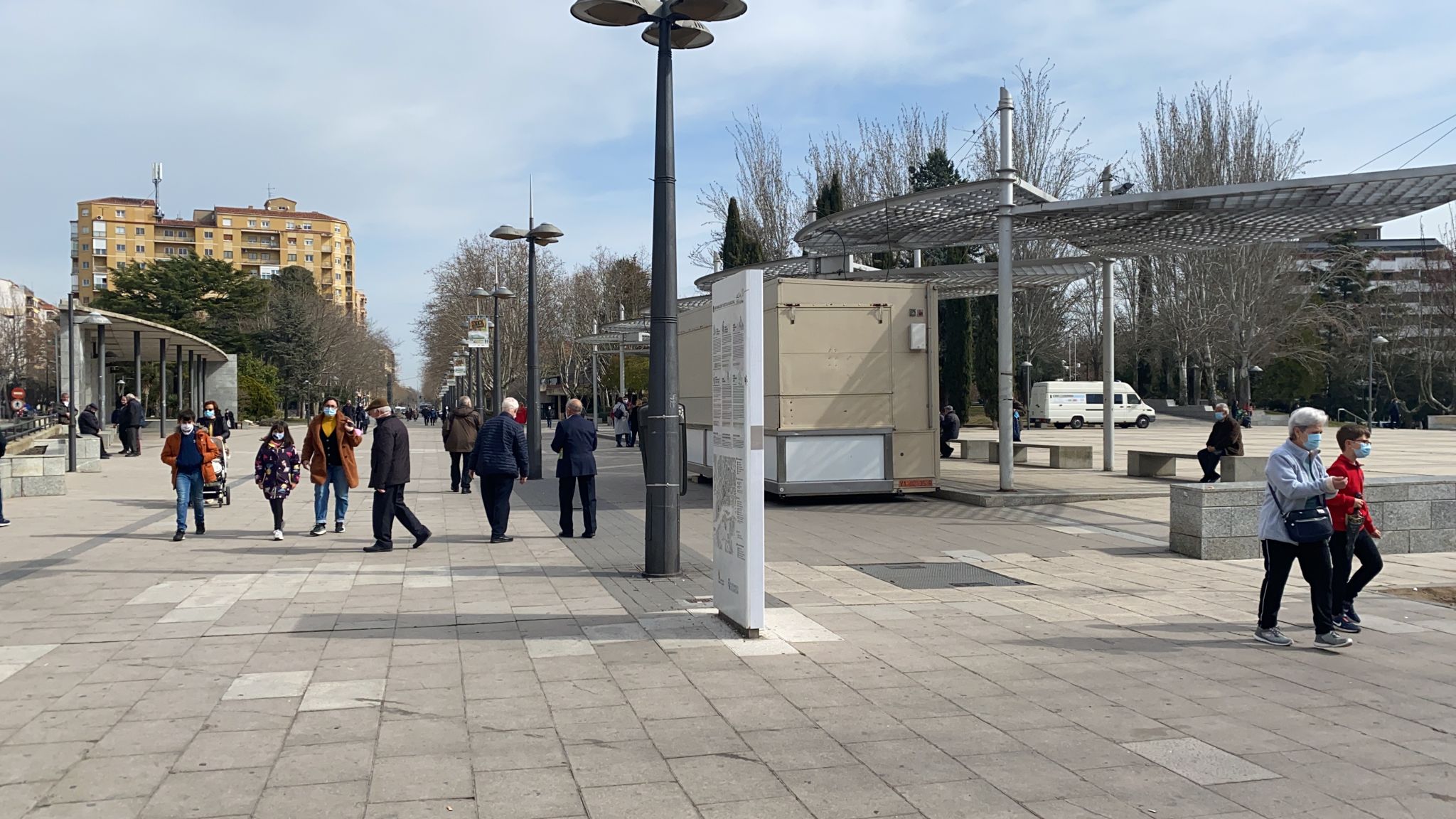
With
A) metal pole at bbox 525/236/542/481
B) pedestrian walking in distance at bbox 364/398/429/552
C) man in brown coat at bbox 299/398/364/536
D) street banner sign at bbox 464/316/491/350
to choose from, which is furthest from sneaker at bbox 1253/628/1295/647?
street banner sign at bbox 464/316/491/350

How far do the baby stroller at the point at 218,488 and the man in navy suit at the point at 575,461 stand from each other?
436 cm

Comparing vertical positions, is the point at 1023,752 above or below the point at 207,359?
below

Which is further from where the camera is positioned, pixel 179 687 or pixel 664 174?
pixel 664 174

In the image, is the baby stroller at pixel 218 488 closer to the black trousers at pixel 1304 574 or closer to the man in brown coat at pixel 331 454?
the man in brown coat at pixel 331 454

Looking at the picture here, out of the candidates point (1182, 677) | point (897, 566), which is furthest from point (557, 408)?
point (1182, 677)

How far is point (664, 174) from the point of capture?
943 centimetres

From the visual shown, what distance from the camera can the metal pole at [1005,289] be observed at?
1692 centimetres

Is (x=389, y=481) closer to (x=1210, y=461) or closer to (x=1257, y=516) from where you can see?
(x=1257, y=516)

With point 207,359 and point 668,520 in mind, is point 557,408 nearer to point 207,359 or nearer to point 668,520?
point 207,359

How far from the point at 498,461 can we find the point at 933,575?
4.65 metres

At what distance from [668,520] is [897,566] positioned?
2473 millimetres

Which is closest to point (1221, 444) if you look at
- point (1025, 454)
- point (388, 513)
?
point (1025, 454)

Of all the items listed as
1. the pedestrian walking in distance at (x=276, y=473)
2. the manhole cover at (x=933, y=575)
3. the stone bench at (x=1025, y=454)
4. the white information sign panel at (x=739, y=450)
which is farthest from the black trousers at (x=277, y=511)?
the stone bench at (x=1025, y=454)

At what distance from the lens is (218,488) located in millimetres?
15852
